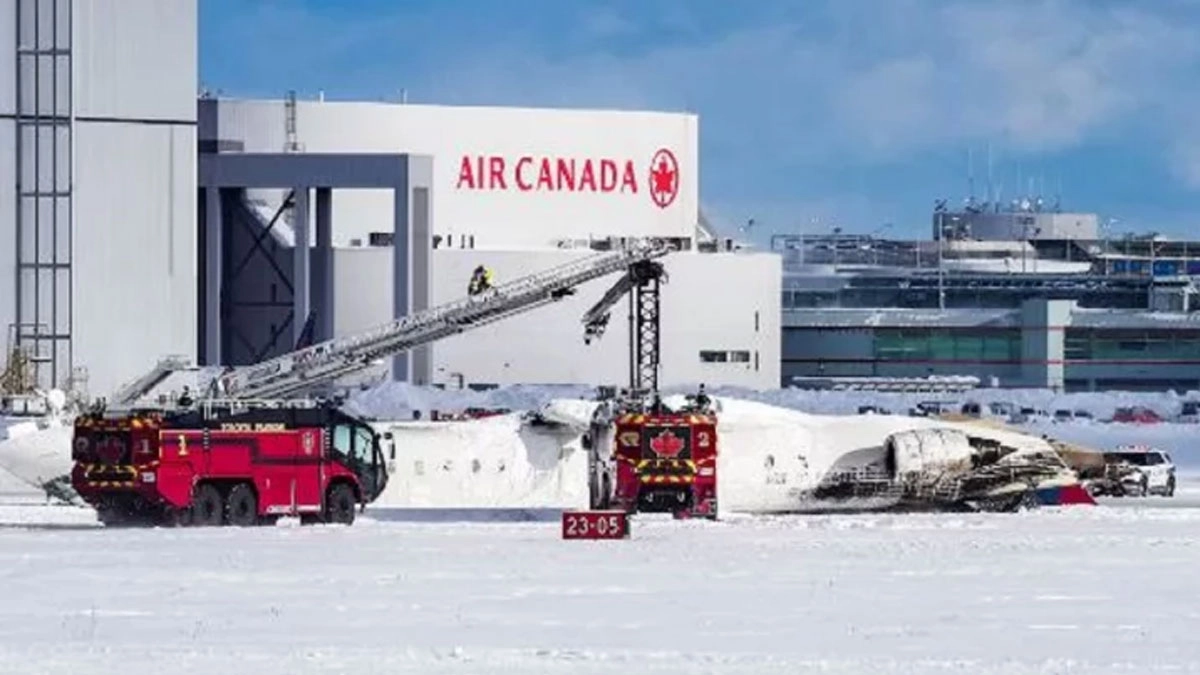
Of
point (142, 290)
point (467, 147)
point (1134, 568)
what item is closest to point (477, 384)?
point (467, 147)

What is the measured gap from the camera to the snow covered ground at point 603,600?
91.0ft

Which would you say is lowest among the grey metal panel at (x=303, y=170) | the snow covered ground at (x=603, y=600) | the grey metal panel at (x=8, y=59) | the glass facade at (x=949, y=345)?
the snow covered ground at (x=603, y=600)

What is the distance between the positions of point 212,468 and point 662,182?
280 feet

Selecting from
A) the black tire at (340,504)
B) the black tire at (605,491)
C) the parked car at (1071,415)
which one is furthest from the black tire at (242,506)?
the parked car at (1071,415)

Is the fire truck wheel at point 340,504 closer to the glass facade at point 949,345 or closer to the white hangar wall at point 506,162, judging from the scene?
the white hangar wall at point 506,162

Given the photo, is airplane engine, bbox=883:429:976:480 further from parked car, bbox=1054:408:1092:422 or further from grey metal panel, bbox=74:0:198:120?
parked car, bbox=1054:408:1092:422

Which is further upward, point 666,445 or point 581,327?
point 581,327

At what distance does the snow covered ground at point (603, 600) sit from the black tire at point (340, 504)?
8.72ft

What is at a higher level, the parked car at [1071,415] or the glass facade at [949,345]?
the glass facade at [949,345]

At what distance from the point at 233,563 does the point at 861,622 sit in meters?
11.8

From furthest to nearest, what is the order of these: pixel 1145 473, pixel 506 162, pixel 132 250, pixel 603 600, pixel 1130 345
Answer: pixel 1130 345 < pixel 506 162 < pixel 132 250 < pixel 1145 473 < pixel 603 600

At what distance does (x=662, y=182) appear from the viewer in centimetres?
13775

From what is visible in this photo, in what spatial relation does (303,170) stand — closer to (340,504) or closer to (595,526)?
(340,504)

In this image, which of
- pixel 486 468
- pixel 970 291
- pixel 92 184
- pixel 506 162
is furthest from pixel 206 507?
pixel 970 291
